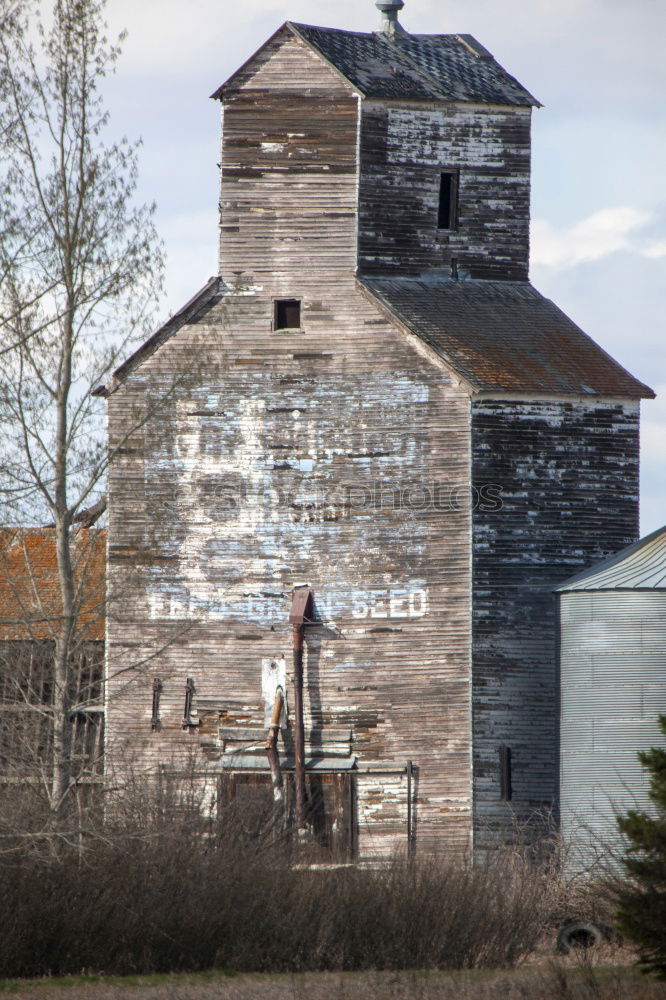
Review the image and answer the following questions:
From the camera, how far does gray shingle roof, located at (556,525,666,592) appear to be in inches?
964

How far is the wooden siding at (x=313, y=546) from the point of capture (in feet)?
84.7

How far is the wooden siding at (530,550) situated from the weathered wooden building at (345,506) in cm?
4

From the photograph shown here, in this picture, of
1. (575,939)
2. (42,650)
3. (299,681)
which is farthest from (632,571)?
(42,650)

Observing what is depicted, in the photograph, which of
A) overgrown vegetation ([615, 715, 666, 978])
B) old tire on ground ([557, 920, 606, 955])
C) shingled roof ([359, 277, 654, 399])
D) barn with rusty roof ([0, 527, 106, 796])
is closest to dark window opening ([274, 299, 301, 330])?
shingled roof ([359, 277, 654, 399])

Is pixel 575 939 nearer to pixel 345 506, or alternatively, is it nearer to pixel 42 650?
pixel 345 506

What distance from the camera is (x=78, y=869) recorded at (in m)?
19.4

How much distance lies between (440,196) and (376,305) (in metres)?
3.46

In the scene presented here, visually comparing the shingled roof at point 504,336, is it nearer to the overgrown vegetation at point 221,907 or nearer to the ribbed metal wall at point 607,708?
the ribbed metal wall at point 607,708

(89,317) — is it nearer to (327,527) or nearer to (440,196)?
(327,527)

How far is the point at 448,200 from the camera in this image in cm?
2953

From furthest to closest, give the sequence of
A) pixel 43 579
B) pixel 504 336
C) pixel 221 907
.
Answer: pixel 43 579
pixel 504 336
pixel 221 907

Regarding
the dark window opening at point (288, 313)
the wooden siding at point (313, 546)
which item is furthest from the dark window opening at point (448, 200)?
the dark window opening at point (288, 313)

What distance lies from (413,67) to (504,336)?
5610 mm

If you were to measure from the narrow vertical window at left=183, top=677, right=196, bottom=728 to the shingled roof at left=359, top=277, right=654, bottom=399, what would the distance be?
21.6 feet
